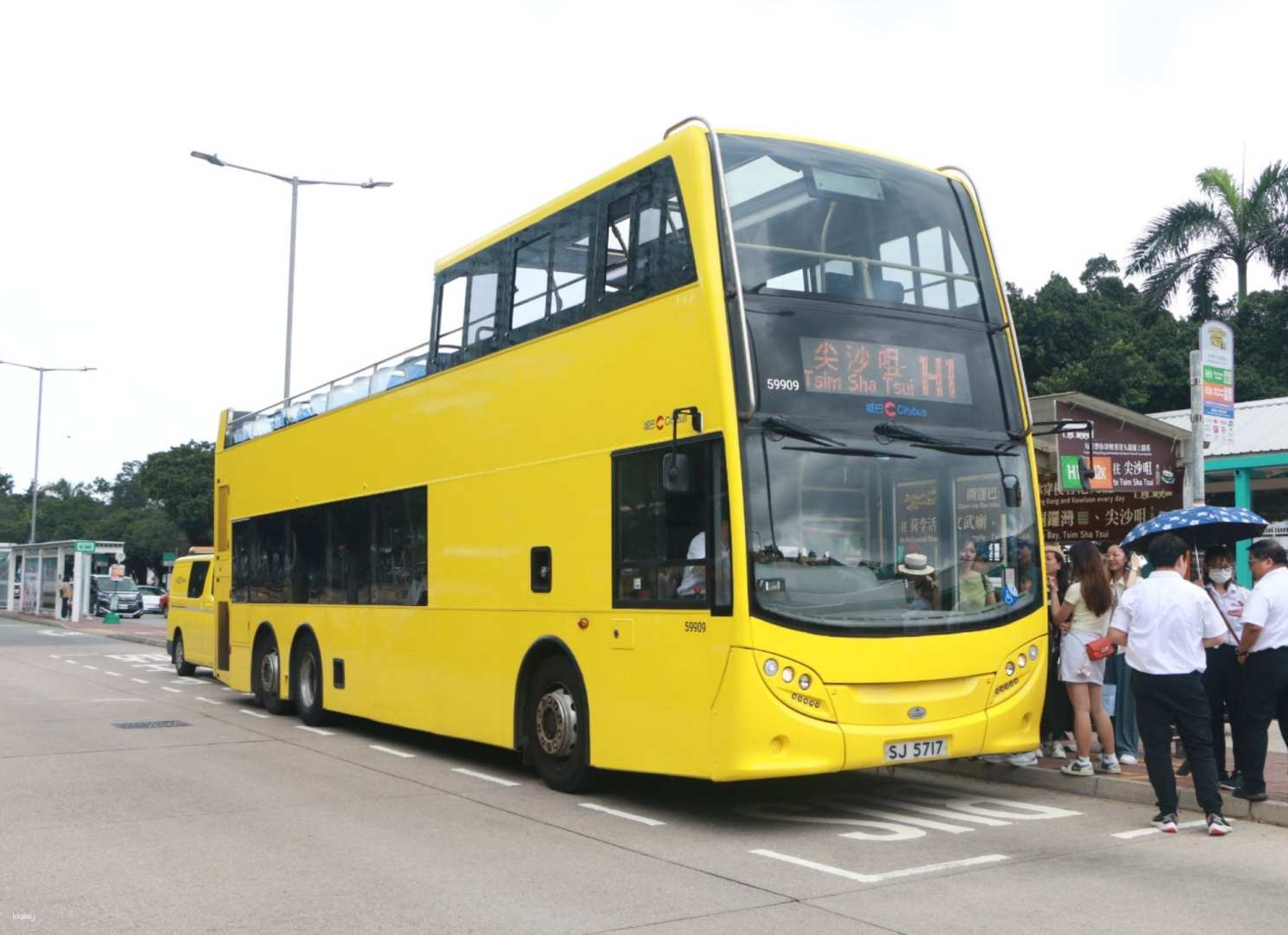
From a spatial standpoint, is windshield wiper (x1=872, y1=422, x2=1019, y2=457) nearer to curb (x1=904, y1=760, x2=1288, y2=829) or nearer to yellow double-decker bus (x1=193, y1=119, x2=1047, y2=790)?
yellow double-decker bus (x1=193, y1=119, x2=1047, y2=790)

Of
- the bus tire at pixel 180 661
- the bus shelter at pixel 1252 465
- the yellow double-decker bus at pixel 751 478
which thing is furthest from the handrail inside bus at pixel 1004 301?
the bus tire at pixel 180 661

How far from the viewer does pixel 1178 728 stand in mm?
8086

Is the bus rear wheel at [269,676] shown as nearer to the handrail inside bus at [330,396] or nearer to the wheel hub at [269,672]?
the wheel hub at [269,672]

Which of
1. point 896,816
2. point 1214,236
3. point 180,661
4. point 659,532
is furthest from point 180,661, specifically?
point 1214,236

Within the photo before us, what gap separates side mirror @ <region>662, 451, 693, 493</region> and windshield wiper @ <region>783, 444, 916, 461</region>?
2.04 feet

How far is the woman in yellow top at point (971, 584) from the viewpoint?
28.3ft

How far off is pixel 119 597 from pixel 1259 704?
53.1m

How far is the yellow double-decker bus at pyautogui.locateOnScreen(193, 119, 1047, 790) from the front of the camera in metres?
8.10

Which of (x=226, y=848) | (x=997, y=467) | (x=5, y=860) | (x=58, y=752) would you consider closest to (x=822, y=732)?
(x=997, y=467)

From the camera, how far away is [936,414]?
29.0 feet

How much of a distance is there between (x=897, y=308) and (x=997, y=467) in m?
1.28

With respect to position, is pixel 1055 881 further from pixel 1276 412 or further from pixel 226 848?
pixel 1276 412

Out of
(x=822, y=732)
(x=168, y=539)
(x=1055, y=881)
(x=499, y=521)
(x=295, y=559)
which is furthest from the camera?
(x=168, y=539)

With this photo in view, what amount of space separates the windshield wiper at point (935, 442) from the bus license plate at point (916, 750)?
1886 mm
